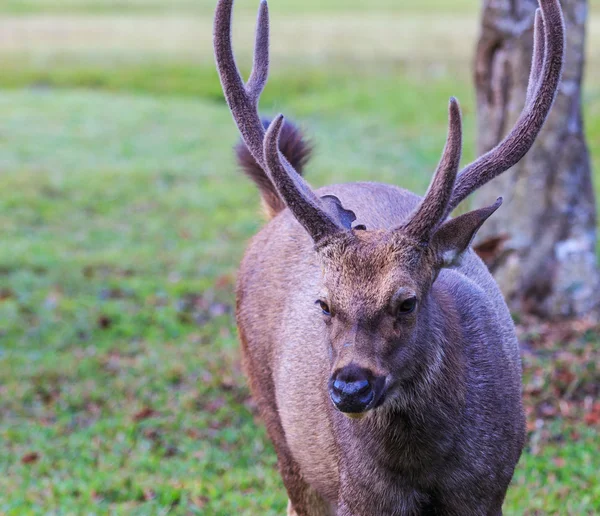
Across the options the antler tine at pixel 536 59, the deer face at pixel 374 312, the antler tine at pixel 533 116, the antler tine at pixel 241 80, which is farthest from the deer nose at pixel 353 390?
the antler tine at pixel 536 59

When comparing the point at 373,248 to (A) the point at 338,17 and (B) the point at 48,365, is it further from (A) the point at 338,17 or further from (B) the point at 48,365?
(A) the point at 338,17

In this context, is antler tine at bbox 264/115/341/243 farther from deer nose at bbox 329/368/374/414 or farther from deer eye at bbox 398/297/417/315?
deer nose at bbox 329/368/374/414

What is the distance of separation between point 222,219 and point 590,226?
15.6ft

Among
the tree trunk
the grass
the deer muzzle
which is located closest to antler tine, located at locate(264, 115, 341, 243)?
the deer muzzle

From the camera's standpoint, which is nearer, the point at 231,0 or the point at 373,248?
the point at 373,248

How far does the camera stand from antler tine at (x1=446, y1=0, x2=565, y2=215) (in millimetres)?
3547

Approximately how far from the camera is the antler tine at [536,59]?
368cm

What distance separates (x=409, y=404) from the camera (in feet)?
11.2

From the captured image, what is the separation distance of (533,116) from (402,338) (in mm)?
1028

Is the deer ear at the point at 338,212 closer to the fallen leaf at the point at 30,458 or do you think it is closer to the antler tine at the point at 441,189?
the antler tine at the point at 441,189

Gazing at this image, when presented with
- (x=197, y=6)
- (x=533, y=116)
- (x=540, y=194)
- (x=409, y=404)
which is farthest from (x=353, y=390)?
(x=197, y=6)

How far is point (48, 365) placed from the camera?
Result: 685 cm

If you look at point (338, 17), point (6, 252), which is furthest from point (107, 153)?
point (338, 17)

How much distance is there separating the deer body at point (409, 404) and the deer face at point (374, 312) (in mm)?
131
